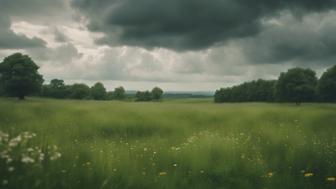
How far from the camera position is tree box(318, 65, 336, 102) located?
67.5m

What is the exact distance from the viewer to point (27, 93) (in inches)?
2263

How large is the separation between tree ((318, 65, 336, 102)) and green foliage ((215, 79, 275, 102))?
19.8m

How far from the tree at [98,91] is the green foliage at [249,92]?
33720 mm

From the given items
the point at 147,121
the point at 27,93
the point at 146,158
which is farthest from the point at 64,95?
the point at 146,158

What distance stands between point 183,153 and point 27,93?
51.9m

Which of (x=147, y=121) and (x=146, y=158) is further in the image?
(x=147, y=121)

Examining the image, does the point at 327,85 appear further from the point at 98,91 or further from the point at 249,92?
the point at 98,91

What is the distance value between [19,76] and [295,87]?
4592 centimetres

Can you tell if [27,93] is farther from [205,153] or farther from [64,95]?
[205,153]

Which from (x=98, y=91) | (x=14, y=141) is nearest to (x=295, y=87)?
(x=98, y=91)

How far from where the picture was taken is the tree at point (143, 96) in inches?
4461

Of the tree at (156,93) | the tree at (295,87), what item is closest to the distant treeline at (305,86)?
the tree at (295,87)

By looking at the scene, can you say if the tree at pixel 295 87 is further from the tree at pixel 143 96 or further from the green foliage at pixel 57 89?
the tree at pixel 143 96

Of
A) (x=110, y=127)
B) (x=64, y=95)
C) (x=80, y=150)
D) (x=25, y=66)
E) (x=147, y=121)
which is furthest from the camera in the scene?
(x=64, y=95)
